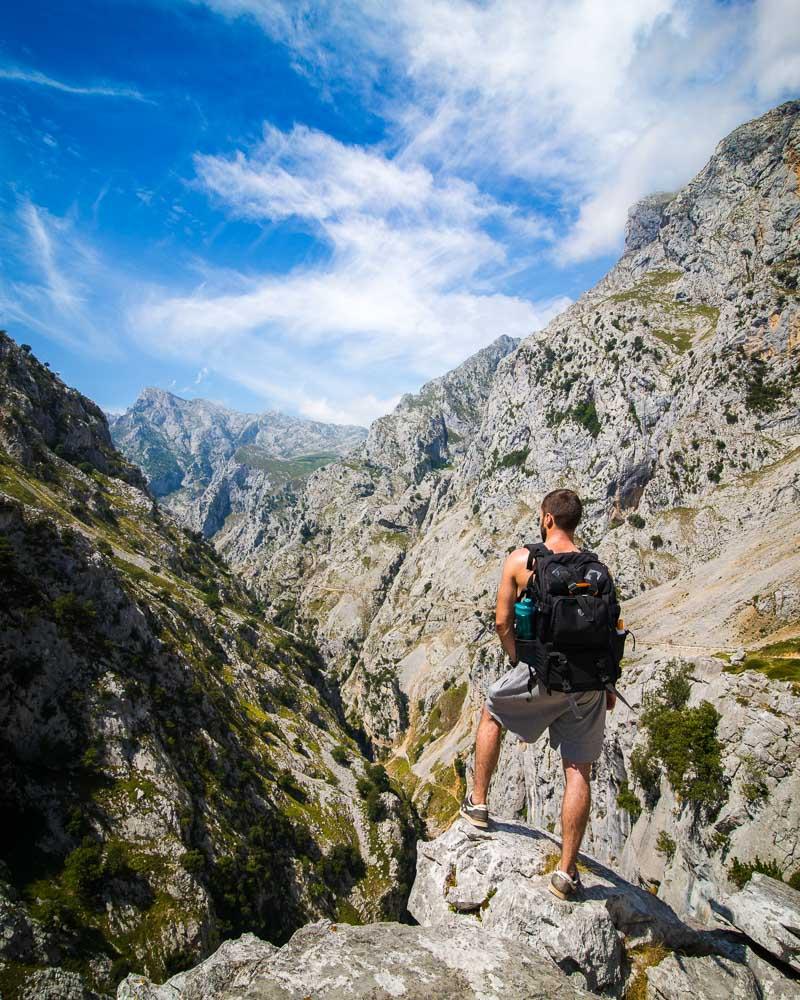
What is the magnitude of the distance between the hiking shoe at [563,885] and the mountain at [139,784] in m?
39.1

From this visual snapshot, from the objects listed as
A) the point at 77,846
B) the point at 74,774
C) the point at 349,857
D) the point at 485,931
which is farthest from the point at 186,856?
the point at 485,931

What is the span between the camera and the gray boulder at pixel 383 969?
696cm

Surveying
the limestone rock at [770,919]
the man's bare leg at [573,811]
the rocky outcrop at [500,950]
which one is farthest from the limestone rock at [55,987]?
the limestone rock at [770,919]

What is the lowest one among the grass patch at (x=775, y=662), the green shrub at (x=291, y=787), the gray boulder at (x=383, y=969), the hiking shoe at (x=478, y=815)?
the green shrub at (x=291, y=787)

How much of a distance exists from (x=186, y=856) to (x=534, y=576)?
61.4m

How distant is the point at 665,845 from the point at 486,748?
28.8 meters

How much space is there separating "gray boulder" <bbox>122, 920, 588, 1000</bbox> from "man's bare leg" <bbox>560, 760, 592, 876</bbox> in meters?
1.63

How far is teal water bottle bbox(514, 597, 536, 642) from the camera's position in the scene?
8.83m

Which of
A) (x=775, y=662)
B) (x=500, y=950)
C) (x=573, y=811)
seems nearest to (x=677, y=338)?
(x=775, y=662)

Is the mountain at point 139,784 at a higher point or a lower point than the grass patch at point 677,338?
lower

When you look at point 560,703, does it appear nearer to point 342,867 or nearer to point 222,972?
point 222,972

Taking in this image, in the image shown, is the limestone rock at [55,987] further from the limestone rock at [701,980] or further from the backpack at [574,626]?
the backpack at [574,626]

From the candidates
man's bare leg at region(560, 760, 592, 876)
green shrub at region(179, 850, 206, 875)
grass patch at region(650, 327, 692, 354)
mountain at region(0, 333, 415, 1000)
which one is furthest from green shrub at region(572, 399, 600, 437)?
man's bare leg at region(560, 760, 592, 876)

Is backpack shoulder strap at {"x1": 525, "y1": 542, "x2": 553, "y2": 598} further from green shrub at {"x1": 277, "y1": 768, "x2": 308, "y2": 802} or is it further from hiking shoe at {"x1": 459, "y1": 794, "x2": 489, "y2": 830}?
green shrub at {"x1": 277, "y1": 768, "x2": 308, "y2": 802}
